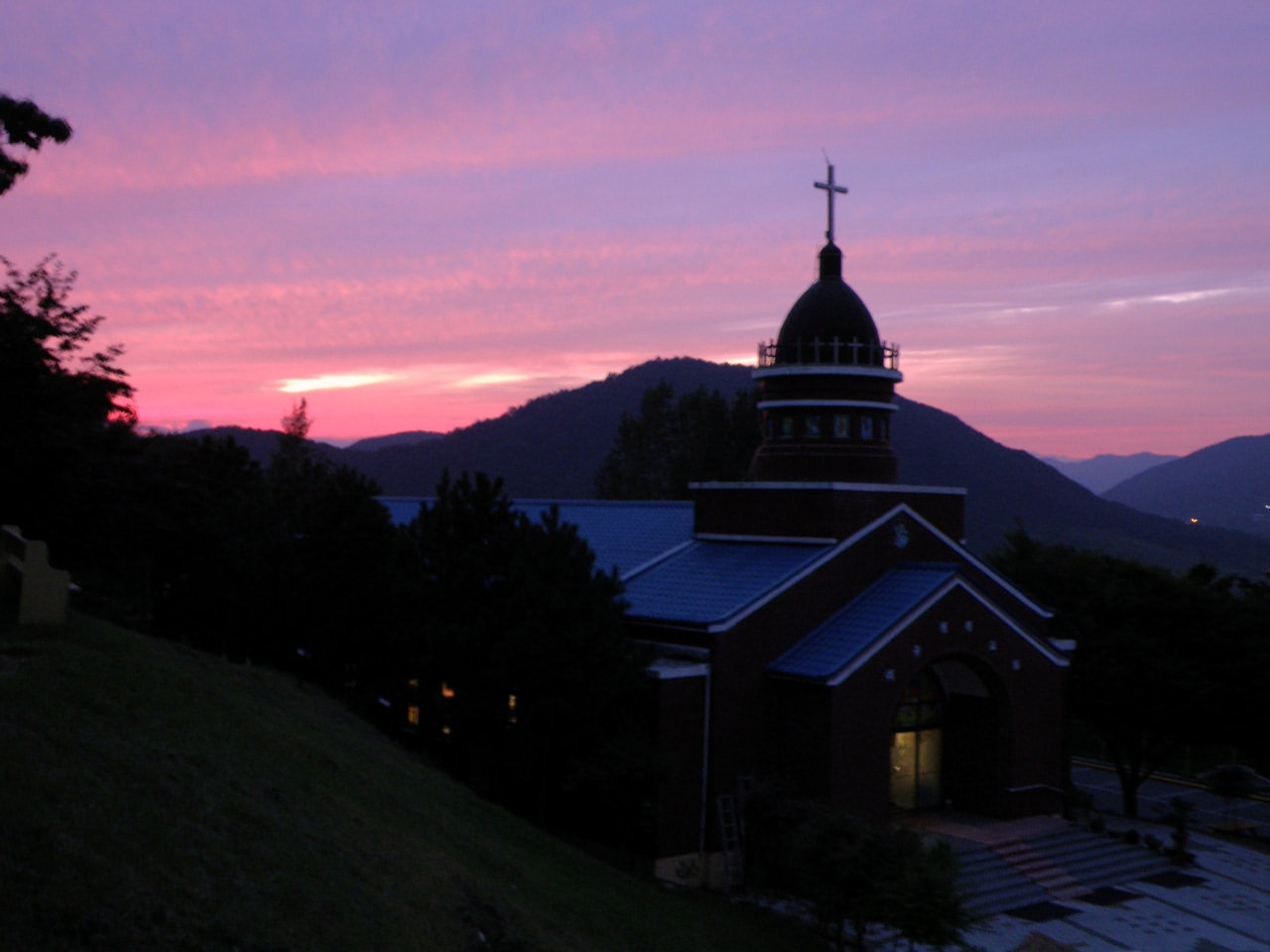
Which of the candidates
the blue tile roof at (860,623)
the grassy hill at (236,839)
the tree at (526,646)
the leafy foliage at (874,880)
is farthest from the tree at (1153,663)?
the tree at (526,646)

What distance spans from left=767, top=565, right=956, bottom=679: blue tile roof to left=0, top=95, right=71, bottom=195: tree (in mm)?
20054

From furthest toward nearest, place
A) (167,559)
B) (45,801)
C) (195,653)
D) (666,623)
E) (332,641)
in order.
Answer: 1. (167,559)
2. (332,641)
3. (666,623)
4. (195,653)
5. (45,801)

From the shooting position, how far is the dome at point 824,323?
1342 inches

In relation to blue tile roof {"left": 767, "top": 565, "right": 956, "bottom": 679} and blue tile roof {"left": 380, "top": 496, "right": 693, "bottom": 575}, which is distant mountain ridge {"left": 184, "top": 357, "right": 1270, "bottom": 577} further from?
blue tile roof {"left": 767, "top": 565, "right": 956, "bottom": 679}

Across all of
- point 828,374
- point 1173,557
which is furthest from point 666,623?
point 1173,557

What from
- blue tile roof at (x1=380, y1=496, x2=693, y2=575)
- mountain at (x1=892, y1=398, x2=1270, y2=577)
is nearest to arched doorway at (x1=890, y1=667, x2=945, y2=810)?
blue tile roof at (x1=380, y1=496, x2=693, y2=575)

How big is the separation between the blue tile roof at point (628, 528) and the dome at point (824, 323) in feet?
21.6

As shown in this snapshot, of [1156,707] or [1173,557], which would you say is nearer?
[1156,707]

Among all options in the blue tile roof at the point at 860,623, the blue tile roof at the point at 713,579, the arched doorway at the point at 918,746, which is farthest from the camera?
the arched doorway at the point at 918,746

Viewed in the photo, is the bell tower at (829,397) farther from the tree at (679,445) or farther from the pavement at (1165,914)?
the tree at (679,445)

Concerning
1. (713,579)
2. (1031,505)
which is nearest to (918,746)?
(713,579)

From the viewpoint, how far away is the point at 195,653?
892 inches

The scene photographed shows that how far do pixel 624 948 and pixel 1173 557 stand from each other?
7118 inches

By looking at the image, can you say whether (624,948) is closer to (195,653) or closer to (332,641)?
(195,653)
